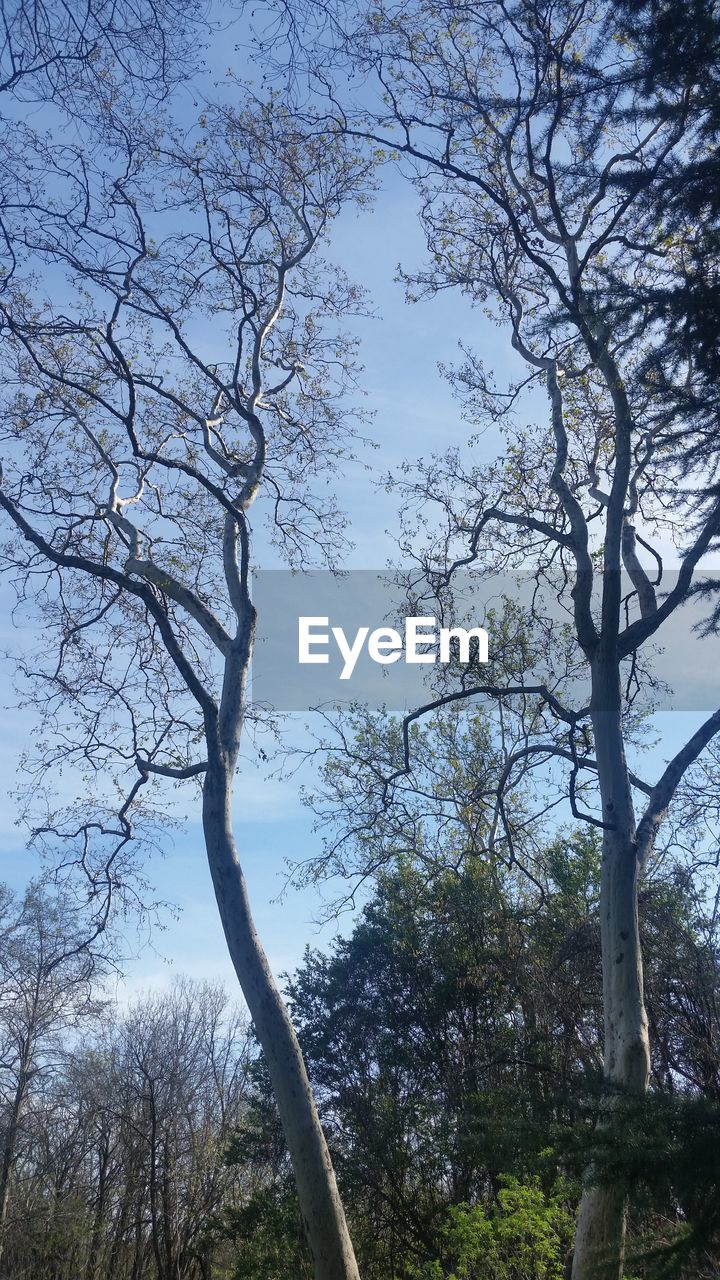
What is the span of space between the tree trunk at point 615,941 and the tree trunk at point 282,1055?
5.53 feet

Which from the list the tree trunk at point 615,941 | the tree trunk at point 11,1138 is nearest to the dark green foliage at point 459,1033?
the tree trunk at point 615,941

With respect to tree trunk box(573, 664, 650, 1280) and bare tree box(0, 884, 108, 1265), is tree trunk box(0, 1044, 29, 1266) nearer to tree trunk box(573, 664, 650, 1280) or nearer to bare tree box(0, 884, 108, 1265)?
bare tree box(0, 884, 108, 1265)

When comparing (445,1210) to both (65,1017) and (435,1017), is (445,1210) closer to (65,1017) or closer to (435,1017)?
(435,1017)

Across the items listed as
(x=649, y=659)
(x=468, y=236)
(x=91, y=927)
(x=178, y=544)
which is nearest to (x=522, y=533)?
(x=649, y=659)

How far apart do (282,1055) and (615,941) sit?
102 inches

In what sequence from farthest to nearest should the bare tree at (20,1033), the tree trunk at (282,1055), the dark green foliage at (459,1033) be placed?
the bare tree at (20,1033)
the dark green foliage at (459,1033)
the tree trunk at (282,1055)

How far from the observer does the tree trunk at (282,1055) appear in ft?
23.4

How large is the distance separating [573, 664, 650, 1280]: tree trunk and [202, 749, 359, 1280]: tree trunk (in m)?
1.69

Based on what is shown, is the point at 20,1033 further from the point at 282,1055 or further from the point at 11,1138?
the point at 282,1055

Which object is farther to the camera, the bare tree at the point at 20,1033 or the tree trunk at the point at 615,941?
the bare tree at the point at 20,1033

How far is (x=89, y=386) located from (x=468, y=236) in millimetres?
4182

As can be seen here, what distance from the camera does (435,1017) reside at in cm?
1358

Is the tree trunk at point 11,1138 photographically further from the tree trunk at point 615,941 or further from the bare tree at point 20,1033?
the tree trunk at point 615,941

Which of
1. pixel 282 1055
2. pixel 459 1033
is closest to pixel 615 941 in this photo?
pixel 282 1055
